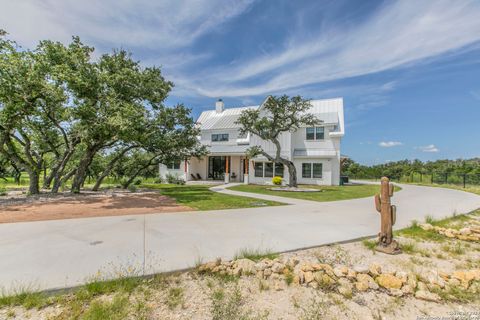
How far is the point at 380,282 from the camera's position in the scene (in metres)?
3.38

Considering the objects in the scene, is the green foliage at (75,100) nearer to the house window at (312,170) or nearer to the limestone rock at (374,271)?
the limestone rock at (374,271)

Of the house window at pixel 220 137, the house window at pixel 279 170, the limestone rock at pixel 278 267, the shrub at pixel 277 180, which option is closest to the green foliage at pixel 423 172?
the house window at pixel 279 170

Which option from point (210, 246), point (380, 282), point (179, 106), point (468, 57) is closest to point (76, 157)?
point (179, 106)

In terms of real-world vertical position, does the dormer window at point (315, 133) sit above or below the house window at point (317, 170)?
above

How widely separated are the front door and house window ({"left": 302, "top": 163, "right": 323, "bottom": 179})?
874 cm

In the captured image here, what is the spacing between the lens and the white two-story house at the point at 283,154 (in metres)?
21.7

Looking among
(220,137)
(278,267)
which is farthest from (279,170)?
(278,267)

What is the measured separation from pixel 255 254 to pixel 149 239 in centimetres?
243

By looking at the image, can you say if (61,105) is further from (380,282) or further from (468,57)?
(468,57)

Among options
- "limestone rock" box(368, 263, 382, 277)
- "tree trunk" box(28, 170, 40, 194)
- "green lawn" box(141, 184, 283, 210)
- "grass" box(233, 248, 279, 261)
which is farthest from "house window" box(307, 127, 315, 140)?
"tree trunk" box(28, 170, 40, 194)

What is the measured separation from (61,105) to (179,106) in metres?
6.33

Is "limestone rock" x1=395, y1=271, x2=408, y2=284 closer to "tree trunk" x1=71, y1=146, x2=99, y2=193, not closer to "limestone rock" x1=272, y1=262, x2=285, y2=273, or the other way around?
"limestone rock" x1=272, y1=262, x2=285, y2=273

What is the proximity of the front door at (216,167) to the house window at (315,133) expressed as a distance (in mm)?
9401

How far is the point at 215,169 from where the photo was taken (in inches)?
1024
